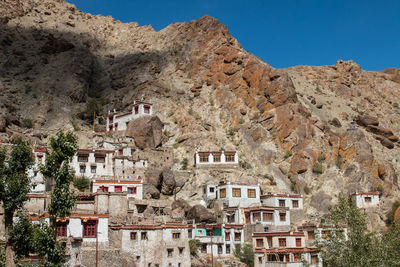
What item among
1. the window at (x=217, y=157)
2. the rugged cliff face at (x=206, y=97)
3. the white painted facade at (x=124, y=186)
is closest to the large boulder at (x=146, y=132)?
the rugged cliff face at (x=206, y=97)

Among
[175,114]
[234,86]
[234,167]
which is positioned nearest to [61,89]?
[175,114]

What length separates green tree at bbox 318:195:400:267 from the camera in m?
45.8

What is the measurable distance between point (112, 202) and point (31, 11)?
301ft

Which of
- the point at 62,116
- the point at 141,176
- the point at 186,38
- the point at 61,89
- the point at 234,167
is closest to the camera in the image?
the point at 141,176

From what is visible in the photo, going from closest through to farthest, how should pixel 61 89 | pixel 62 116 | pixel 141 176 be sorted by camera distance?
pixel 141 176
pixel 62 116
pixel 61 89

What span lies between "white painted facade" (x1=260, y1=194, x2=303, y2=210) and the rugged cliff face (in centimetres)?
472

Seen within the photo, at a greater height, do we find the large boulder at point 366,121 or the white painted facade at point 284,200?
the large boulder at point 366,121

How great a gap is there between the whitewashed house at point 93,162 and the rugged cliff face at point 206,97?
10.7m

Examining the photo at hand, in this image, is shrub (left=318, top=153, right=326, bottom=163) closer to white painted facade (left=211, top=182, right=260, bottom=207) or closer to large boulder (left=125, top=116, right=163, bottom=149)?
white painted facade (left=211, top=182, right=260, bottom=207)

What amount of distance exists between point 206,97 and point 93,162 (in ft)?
132

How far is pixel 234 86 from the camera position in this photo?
107m

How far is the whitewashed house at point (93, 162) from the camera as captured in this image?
7406 centimetres

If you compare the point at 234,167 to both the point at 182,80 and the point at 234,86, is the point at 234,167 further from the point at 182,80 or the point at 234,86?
the point at 182,80

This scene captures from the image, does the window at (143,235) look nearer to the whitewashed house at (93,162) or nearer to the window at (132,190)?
the window at (132,190)
